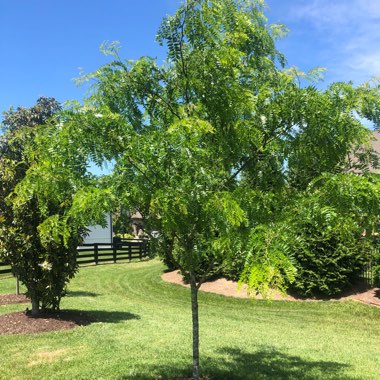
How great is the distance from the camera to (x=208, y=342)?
8.56m

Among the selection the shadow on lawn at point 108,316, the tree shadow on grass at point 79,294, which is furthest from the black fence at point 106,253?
the shadow on lawn at point 108,316

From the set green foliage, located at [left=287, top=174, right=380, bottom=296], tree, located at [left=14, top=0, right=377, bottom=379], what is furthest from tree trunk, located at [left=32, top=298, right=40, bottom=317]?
green foliage, located at [left=287, top=174, right=380, bottom=296]

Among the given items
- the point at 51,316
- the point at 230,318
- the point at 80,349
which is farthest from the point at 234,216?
the point at 230,318

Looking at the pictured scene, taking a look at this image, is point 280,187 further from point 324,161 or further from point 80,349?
point 80,349

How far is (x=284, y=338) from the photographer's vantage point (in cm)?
972

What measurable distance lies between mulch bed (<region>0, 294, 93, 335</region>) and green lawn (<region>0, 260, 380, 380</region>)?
17.4 inches

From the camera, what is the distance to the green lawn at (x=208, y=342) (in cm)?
660

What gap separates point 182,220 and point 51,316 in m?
7.44

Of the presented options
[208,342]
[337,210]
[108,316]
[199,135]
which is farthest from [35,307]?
[337,210]

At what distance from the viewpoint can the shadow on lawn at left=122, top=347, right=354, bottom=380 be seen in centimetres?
628

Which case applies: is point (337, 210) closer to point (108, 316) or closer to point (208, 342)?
point (208, 342)

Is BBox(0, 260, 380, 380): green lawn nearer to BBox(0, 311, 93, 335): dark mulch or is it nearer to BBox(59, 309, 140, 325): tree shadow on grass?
BBox(59, 309, 140, 325): tree shadow on grass

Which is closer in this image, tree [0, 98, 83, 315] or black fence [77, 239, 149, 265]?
tree [0, 98, 83, 315]

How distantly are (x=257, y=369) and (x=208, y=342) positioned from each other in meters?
1.89
